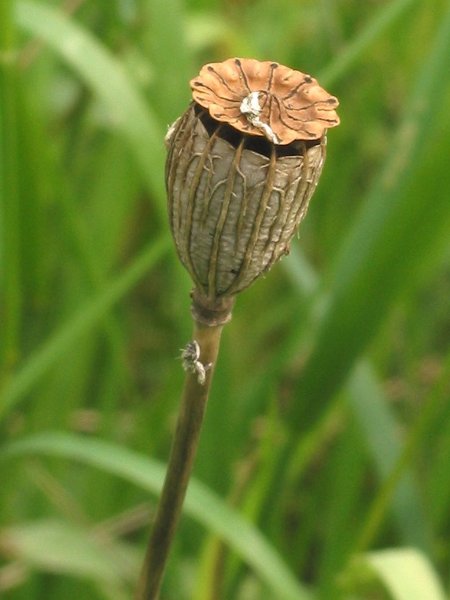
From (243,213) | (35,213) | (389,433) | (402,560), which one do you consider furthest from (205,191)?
(389,433)

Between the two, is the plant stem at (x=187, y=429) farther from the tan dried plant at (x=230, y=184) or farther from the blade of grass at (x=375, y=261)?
the blade of grass at (x=375, y=261)

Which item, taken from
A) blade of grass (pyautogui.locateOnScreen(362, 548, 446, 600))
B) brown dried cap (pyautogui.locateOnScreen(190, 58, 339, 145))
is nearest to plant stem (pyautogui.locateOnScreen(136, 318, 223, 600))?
brown dried cap (pyautogui.locateOnScreen(190, 58, 339, 145))

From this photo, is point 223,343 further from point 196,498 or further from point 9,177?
point 9,177

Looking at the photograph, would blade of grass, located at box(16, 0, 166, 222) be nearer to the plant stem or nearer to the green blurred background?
the green blurred background

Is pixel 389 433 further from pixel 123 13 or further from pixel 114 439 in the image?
pixel 123 13

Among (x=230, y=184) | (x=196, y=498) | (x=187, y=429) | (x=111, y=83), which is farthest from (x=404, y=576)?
(x=111, y=83)

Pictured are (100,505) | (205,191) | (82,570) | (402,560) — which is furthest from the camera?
(100,505)
